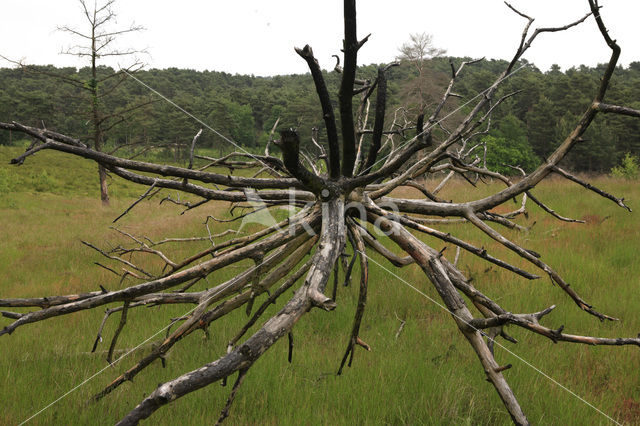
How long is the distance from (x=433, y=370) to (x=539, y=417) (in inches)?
24.3

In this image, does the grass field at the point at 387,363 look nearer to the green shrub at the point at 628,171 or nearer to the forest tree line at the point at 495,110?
the green shrub at the point at 628,171

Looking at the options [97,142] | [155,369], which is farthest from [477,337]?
[97,142]

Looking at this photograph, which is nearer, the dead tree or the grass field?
the dead tree

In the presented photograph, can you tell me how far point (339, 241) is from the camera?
1.36m

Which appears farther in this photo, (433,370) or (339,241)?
(433,370)

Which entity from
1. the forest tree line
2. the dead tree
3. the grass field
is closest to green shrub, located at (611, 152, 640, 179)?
the forest tree line

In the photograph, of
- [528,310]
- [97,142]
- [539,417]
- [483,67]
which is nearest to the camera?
[539,417]

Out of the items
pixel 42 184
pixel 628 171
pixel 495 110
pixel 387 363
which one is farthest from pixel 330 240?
pixel 495 110

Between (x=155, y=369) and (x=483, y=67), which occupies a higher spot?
(x=483, y=67)

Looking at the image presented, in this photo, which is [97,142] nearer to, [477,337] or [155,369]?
[155,369]

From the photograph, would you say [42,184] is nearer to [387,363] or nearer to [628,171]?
[387,363]

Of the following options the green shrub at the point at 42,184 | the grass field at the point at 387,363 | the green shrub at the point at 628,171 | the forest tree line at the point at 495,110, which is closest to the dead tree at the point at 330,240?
the grass field at the point at 387,363

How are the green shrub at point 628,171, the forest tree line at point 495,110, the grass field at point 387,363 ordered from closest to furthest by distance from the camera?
1. the grass field at point 387,363
2. the green shrub at point 628,171
3. the forest tree line at point 495,110

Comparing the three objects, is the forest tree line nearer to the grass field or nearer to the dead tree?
the grass field
